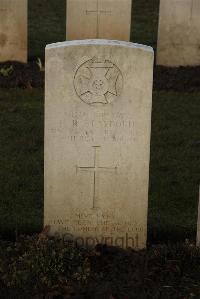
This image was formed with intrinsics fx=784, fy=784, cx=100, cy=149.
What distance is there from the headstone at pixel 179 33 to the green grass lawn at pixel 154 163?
143 centimetres

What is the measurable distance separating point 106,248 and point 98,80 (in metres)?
1.16

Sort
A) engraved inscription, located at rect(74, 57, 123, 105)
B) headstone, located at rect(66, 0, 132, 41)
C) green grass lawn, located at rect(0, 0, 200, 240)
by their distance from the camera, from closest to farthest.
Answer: engraved inscription, located at rect(74, 57, 123, 105), green grass lawn, located at rect(0, 0, 200, 240), headstone, located at rect(66, 0, 132, 41)

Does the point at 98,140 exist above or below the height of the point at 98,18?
below

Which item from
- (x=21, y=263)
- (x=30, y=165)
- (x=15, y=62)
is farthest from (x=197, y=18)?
(x=21, y=263)

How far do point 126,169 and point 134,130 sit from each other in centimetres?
29

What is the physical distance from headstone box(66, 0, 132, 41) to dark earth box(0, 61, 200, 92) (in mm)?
735

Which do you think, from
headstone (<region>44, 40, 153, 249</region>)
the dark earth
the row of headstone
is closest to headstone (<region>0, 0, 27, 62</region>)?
the row of headstone

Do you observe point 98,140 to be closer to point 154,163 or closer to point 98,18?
point 154,163

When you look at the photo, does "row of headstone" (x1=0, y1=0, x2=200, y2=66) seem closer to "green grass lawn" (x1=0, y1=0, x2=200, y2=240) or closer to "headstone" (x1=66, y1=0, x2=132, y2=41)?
"headstone" (x1=66, y1=0, x2=132, y2=41)

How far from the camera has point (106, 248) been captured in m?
5.38

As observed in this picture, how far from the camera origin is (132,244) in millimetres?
5543

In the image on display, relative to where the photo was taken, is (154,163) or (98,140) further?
(154,163)

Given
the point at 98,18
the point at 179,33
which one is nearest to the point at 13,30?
the point at 98,18

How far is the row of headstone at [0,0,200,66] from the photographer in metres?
10.8
